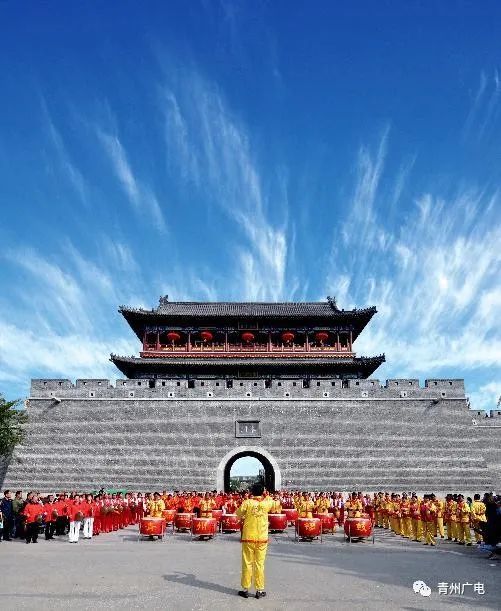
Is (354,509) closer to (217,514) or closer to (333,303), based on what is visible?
(217,514)

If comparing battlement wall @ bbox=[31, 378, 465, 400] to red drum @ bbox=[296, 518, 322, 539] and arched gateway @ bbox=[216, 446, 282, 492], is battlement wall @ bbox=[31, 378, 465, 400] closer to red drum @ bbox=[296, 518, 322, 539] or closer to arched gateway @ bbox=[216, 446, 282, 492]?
arched gateway @ bbox=[216, 446, 282, 492]

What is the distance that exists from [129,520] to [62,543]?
5.87 meters

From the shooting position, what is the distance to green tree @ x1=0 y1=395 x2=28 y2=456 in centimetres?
2377

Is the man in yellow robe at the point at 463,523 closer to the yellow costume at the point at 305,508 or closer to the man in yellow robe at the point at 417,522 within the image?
the man in yellow robe at the point at 417,522

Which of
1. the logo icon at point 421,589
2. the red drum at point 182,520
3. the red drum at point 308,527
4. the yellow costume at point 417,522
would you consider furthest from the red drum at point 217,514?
the logo icon at point 421,589

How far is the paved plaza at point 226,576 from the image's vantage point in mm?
6145

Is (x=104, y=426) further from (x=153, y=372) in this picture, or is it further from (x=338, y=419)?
(x=338, y=419)

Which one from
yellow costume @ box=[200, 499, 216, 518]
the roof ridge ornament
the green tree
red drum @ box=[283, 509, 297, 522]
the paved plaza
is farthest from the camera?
the roof ridge ornament

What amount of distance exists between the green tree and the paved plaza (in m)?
12.5

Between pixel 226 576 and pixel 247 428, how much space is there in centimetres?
1741

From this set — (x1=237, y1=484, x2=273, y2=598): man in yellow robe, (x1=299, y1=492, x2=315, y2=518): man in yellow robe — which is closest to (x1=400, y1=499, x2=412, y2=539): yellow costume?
(x1=299, y1=492, x2=315, y2=518): man in yellow robe

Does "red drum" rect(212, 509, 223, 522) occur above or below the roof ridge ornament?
below

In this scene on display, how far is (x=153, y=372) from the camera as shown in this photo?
28.9 m

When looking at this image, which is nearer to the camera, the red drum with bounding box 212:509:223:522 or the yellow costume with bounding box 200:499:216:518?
the yellow costume with bounding box 200:499:216:518
